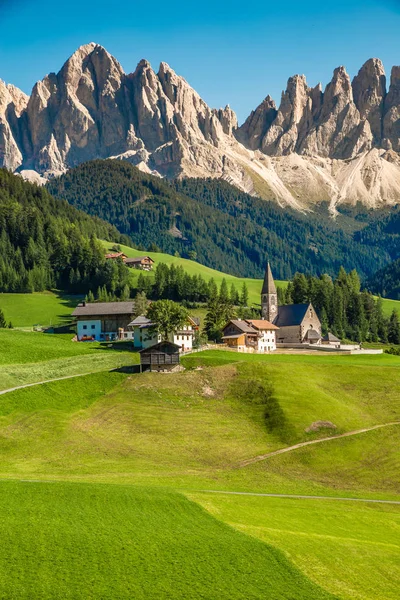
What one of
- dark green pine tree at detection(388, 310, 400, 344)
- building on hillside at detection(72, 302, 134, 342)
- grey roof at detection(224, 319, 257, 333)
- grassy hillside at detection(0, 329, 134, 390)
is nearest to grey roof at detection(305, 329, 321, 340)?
grey roof at detection(224, 319, 257, 333)

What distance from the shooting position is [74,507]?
1389 inches

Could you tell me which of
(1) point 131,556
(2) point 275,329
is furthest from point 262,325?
(1) point 131,556

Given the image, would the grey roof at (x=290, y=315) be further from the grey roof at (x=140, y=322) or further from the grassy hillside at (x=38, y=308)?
the grassy hillside at (x=38, y=308)

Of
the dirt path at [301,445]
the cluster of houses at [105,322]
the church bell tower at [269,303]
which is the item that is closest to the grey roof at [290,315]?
the church bell tower at [269,303]

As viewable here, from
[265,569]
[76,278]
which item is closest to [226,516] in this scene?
[265,569]

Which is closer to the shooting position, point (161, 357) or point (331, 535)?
point (331, 535)

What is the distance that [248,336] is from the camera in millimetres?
125250

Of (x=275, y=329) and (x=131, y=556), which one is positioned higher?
(x=275, y=329)

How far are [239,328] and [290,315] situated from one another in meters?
22.7

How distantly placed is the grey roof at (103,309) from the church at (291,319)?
3174 cm

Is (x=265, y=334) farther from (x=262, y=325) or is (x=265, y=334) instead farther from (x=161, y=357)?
(x=161, y=357)

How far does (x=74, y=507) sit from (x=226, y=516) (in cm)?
878

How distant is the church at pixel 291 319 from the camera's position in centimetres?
13950

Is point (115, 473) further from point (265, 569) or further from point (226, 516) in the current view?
point (265, 569)
